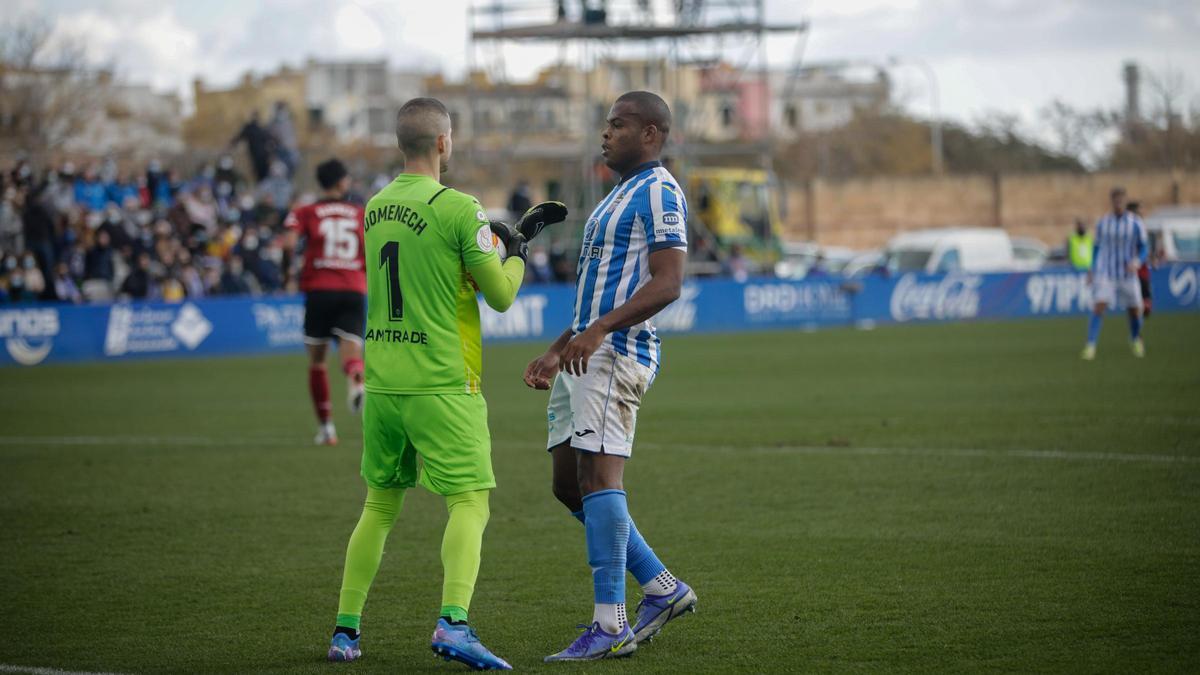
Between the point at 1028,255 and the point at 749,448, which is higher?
the point at 1028,255

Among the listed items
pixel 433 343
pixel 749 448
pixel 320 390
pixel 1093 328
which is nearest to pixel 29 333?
pixel 320 390

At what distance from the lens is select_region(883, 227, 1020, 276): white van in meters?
35.7

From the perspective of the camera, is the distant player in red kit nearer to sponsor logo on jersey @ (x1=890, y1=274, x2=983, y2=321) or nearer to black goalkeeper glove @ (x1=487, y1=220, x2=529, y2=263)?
black goalkeeper glove @ (x1=487, y1=220, x2=529, y2=263)

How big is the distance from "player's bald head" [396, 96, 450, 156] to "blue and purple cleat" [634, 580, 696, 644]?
204 centimetres

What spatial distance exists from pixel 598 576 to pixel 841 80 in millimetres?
108457

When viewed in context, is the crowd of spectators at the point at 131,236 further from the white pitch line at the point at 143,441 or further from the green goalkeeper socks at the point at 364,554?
the green goalkeeper socks at the point at 364,554

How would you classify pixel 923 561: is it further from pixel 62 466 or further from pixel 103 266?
pixel 103 266

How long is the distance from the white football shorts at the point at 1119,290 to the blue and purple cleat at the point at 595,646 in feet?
54.2

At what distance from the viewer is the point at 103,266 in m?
26.1

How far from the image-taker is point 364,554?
18.2ft

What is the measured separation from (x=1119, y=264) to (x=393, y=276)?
17.4 meters

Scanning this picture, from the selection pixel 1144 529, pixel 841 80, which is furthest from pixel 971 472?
pixel 841 80

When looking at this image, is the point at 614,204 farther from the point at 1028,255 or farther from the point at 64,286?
the point at 1028,255

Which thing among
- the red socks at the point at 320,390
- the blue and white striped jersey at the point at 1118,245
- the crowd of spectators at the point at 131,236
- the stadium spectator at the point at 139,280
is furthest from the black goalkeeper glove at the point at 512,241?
the stadium spectator at the point at 139,280
